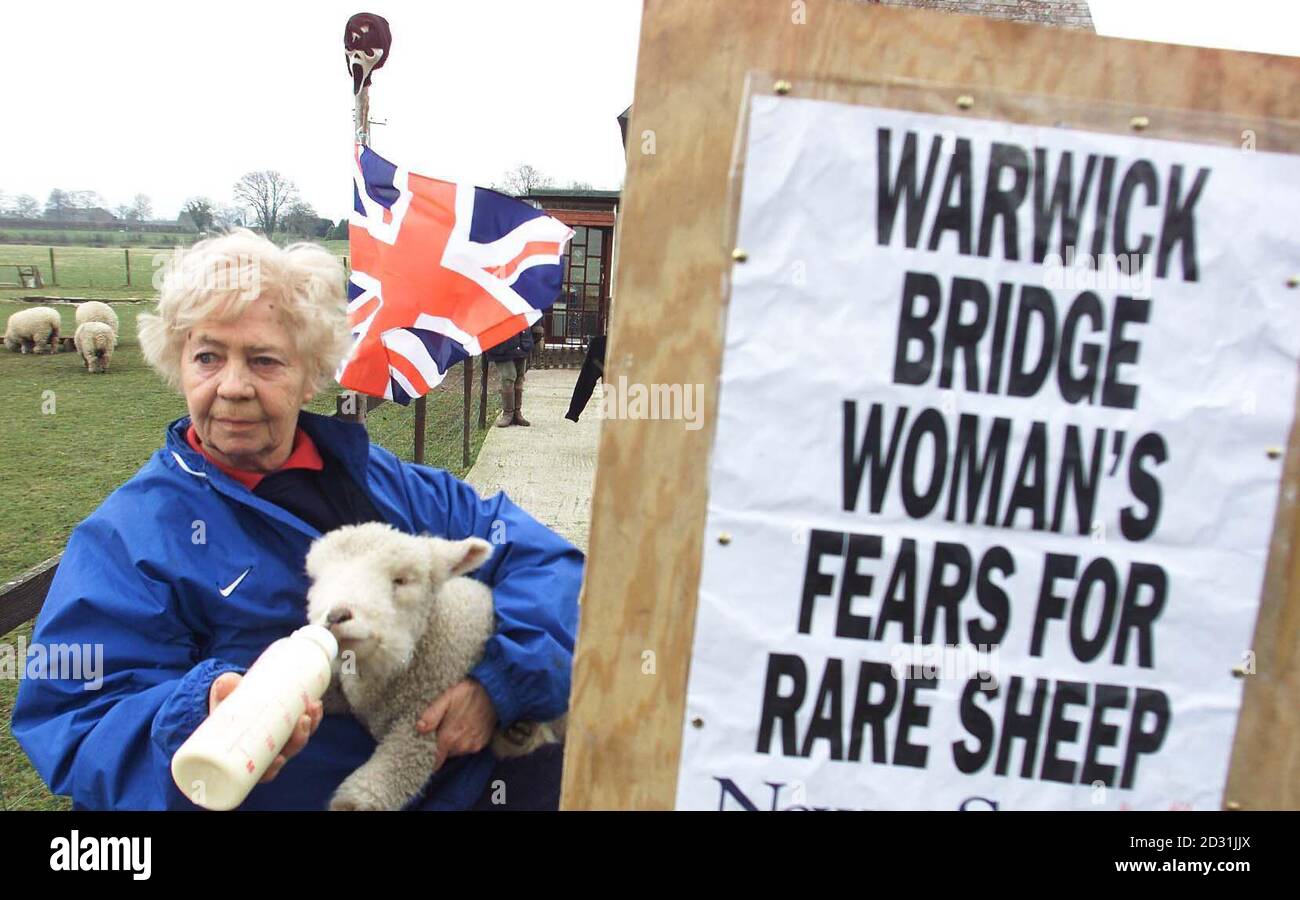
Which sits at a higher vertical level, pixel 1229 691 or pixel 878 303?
pixel 878 303

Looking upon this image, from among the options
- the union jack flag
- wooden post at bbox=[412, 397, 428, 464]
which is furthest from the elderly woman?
wooden post at bbox=[412, 397, 428, 464]

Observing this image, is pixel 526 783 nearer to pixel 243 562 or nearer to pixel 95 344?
pixel 243 562

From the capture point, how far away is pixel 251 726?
54.4 inches

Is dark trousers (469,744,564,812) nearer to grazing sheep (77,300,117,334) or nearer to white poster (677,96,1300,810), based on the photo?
white poster (677,96,1300,810)

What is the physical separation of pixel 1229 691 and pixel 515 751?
1573mm

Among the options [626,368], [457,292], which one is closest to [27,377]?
[457,292]

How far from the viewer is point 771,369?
1366mm

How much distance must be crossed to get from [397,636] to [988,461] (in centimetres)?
134

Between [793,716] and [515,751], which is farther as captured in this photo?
[515,751]

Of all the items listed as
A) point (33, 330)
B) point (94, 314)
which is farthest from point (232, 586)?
point (33, 330)

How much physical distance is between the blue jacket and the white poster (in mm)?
869

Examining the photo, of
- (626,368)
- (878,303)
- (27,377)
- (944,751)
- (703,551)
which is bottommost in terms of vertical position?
(27,377)
